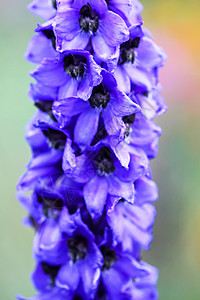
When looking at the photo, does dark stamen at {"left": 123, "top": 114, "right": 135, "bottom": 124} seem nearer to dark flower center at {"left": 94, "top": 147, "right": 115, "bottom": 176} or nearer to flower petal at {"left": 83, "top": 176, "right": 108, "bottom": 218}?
dark flower center at {"left": 94, "top": 147, "right": 115, "bottom": 176}

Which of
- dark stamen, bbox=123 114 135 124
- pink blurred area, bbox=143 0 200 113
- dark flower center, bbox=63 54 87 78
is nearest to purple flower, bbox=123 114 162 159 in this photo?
dark stamen, bbox=123 114 135 124

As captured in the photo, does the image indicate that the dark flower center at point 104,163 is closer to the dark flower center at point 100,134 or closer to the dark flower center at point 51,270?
the dark flower center at point 100,134

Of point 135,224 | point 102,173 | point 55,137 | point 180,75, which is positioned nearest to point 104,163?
point 102,173

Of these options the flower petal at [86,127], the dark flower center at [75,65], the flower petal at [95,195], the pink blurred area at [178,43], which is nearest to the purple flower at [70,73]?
the dark flower center at [75,65]

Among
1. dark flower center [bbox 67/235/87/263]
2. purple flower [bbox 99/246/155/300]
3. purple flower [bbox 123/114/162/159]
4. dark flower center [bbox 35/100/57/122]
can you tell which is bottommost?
purple flower [bbox 99/246/155/300]

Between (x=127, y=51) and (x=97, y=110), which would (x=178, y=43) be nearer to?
(x=127, y=51)

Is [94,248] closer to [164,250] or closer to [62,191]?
[62,191]

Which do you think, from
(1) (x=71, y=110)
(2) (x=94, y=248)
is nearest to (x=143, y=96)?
(1) (x=71, y=110)
